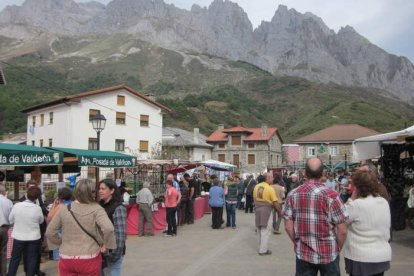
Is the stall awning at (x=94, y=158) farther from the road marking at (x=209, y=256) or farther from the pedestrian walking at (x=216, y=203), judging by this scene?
the road marking at (x=209, y=256)

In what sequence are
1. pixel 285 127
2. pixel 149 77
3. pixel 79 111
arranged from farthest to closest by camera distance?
pixel 149 77, pixel 285 127, pixel 79 111

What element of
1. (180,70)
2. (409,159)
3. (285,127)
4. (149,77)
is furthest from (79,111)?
(180,70)

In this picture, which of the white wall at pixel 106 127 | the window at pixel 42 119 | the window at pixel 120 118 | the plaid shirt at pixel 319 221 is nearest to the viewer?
the plaid shirt at pixel 319 221

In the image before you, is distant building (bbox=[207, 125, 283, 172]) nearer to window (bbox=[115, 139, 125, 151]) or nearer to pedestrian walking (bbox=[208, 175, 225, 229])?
window (bbox=[115, 139, 125, 151])

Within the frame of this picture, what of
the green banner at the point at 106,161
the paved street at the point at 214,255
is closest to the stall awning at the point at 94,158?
the green banner at the point at 106,161

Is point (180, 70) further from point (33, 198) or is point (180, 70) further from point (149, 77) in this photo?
point (33, 198)

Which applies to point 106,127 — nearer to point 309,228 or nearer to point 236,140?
point 236,140

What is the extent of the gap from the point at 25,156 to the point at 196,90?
5415 inches

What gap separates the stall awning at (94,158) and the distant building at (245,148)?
1992 inches

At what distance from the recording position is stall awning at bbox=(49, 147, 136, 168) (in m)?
11.1

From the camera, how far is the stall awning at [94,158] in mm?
11125

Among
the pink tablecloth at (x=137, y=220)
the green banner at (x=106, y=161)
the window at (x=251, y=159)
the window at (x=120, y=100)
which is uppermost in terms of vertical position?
the window at (x=120, y=100)

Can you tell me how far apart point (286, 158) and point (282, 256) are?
62839 mm

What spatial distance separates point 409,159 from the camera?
49.6 ft
